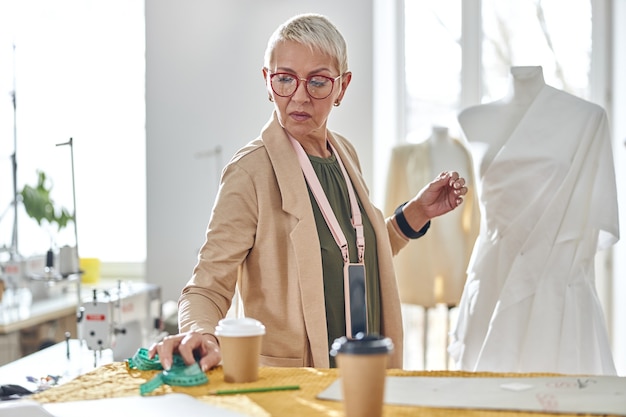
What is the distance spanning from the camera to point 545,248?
103 inches

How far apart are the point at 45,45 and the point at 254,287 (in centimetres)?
467

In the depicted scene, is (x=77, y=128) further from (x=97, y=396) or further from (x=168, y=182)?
(x=97, y=396)

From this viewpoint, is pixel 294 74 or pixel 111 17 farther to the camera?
pixel 111 17

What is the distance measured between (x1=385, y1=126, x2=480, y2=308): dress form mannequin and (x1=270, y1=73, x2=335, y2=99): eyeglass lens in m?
2.02

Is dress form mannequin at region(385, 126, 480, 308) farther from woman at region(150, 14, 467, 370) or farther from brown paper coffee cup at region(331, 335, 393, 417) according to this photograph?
brown paper coffee cup at region(331, 335, 393, 417)

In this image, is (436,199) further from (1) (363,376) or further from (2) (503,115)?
(1) (363,376)

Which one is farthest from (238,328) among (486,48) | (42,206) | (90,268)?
(90,268)

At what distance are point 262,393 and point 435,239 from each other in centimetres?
258

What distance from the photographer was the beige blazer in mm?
1828

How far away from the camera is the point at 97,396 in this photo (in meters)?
1.37

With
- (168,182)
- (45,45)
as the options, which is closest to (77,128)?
(45,45)

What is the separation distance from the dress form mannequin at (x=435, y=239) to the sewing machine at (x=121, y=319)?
4.02 ft

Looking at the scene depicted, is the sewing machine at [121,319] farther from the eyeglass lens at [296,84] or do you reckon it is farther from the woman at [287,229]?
the eyeglass lens at [296,84]

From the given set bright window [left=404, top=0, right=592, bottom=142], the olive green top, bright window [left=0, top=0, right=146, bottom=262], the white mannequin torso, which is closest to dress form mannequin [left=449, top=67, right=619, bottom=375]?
the white mannequin torso
